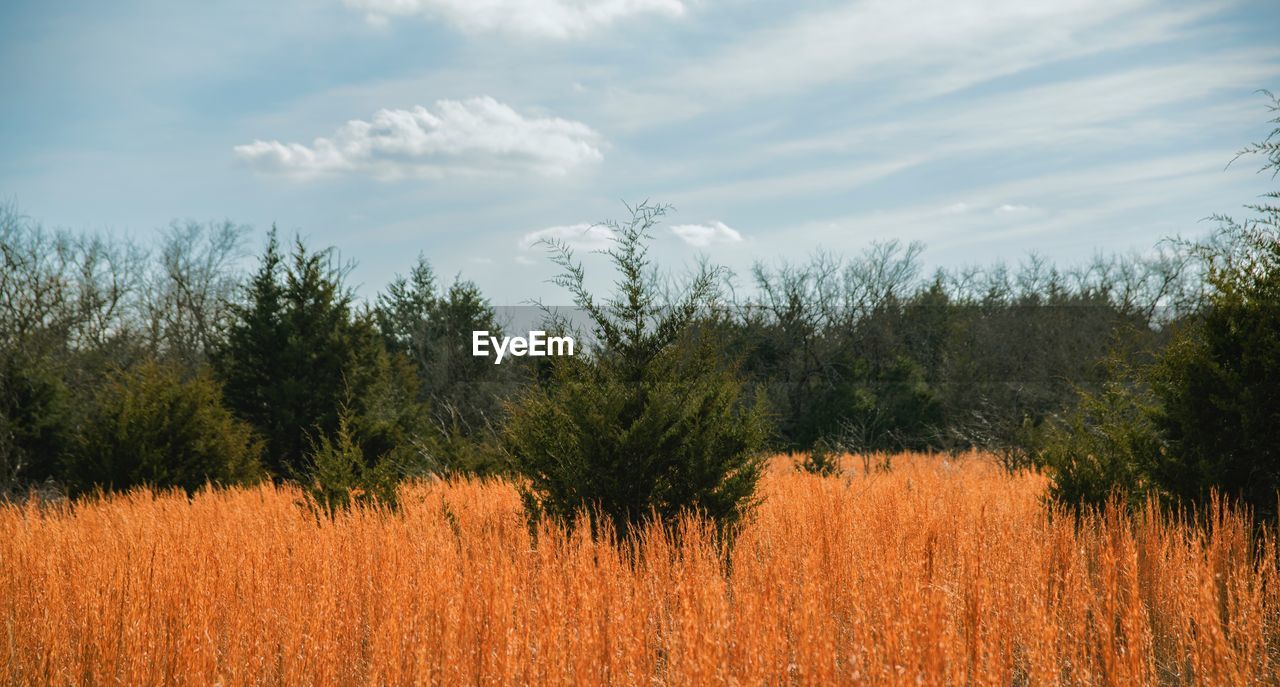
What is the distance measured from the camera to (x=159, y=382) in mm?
14070

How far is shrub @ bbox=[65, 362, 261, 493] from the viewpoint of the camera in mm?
13273

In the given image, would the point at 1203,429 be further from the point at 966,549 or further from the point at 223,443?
the point at 223,443

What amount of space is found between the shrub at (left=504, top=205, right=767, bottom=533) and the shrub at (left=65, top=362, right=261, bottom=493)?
8.14 meters

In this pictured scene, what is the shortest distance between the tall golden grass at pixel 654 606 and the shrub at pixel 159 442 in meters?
5.17

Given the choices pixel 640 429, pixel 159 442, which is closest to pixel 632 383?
pixel 640 429

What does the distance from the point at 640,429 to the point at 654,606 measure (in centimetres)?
211

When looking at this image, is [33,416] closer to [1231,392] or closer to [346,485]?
[346,485]

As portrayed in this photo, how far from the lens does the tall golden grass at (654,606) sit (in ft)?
12.7

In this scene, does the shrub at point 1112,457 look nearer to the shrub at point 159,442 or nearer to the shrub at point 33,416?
the shrub at point 159,442

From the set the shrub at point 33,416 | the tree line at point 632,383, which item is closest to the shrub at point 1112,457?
the tree line at point 632,383

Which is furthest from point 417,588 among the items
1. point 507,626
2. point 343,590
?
point 507,626

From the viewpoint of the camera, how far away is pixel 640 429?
7133 mm

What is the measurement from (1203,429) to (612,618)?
18.6 feet

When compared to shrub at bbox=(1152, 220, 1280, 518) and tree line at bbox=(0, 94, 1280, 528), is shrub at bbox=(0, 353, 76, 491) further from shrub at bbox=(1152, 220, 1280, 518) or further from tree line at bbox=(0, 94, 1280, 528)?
shrub at bbox=(1152, 220, 1280, 518)
